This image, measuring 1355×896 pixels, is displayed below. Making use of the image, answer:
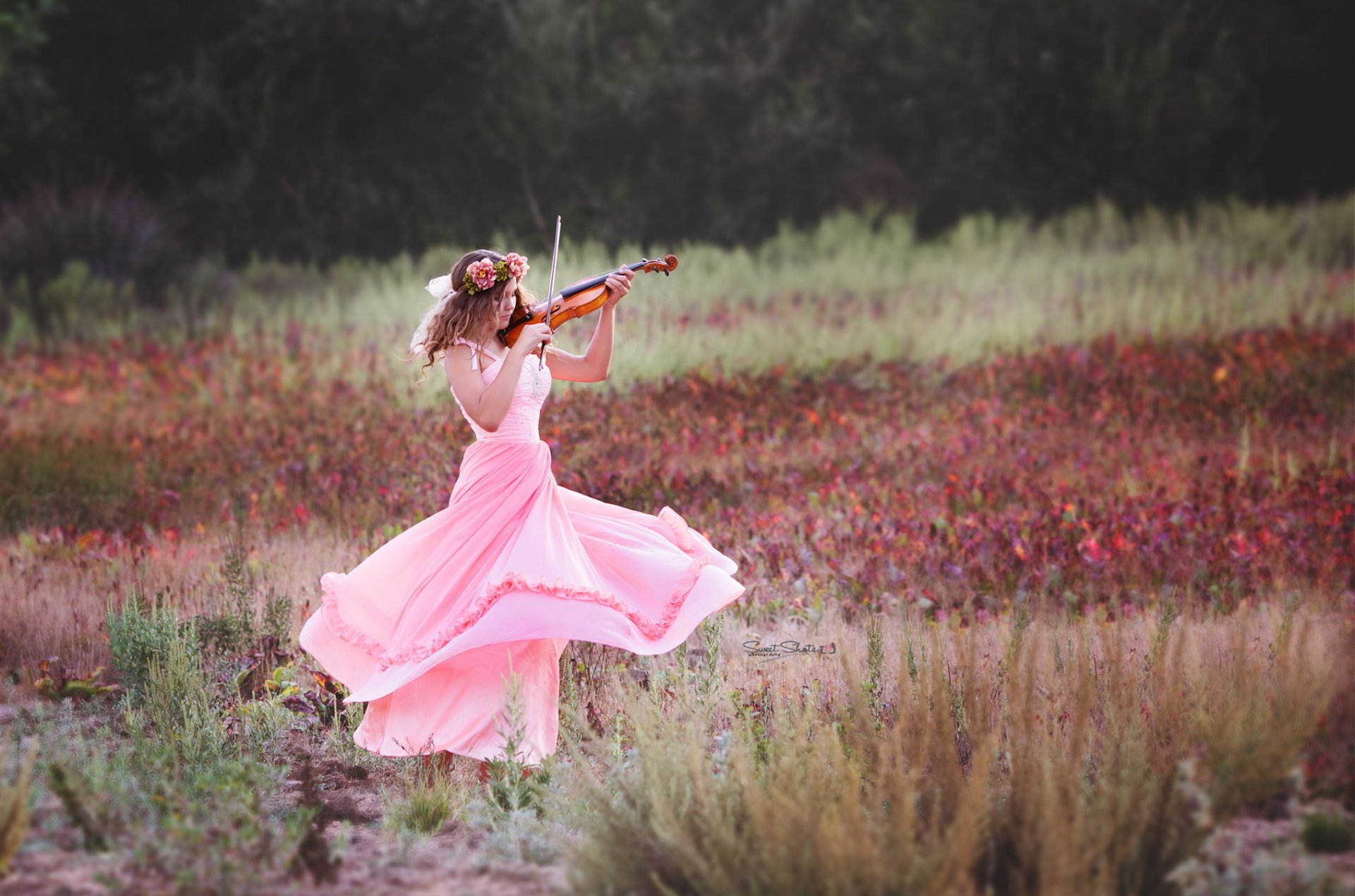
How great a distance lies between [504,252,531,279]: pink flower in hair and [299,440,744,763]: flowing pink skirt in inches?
24.4

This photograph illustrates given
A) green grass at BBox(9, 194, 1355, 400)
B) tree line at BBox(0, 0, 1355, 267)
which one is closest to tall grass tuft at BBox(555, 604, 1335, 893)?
green grass at BBox(9, 194, 1355, 400)

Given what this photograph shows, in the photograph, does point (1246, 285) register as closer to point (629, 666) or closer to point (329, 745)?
point (629, 666)

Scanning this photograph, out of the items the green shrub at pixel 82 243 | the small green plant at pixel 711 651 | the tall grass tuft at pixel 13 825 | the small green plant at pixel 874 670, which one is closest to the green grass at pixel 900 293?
the green shrub at pixel 82 243

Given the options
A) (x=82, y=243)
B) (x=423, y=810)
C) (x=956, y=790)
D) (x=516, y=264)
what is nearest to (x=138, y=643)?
(x=423, y=810)

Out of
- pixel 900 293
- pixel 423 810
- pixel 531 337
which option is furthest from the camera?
pixel 900 293

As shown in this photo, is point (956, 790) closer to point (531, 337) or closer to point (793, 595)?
point (531, 337)

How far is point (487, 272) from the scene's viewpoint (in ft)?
15.5

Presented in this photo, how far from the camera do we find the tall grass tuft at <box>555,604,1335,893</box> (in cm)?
317

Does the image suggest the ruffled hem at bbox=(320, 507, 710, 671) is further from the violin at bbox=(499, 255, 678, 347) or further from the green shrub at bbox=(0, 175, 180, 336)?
the green shrub at bbox=(0, 175, 180, 336)

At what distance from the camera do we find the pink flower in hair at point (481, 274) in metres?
4.73

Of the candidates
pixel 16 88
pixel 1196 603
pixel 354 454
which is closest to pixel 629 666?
pixel 1196 603

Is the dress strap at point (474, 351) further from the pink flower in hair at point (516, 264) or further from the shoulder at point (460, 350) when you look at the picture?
the pink flower in hair at point (516, 264)

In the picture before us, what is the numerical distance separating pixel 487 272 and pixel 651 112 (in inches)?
860

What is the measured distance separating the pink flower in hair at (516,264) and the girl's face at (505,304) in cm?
3
